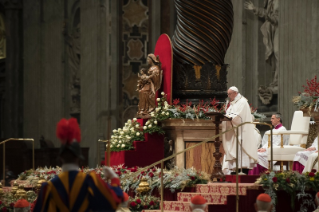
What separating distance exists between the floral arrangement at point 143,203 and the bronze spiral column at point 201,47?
3.57m

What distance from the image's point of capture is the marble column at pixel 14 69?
2523cm

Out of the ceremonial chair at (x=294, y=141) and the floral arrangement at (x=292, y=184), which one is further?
the ceremonial chair at (x=294, y=141)

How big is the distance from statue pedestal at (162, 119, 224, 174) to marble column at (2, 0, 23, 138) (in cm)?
1218

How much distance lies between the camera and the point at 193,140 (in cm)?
1384

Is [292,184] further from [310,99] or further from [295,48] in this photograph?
[295,48]

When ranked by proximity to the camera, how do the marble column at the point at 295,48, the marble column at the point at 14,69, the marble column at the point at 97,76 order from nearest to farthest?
the marble column at the point at 295,48 < the marble column at the point at 97,76 < the marble column at the point at 14,69

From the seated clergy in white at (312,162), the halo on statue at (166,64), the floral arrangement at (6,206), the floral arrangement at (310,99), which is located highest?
the halo on statue at (166,64)

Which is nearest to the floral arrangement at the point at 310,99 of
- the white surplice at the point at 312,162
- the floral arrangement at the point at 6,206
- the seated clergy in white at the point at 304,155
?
A: the white surplice at the point at 312,162

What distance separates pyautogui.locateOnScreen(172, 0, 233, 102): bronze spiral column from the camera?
1413cm

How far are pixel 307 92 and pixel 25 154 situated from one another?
38.0 feet

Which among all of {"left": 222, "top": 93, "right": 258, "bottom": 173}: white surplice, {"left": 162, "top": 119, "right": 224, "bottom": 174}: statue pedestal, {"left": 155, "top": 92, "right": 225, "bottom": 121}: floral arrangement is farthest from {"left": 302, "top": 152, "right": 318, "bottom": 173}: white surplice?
{"left": 155, "top": 92, "right": 225, "bottom": 121}: floral arrangement

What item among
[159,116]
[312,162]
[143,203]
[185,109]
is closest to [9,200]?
[143,203]

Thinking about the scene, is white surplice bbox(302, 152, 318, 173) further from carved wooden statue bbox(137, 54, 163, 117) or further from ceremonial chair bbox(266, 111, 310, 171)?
carved wooden statue bbox(137, 54, 163, 117)

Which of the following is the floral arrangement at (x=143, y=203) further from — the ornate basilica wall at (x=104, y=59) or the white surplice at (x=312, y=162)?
the ornate basilica wall at (x=104, y=59)
